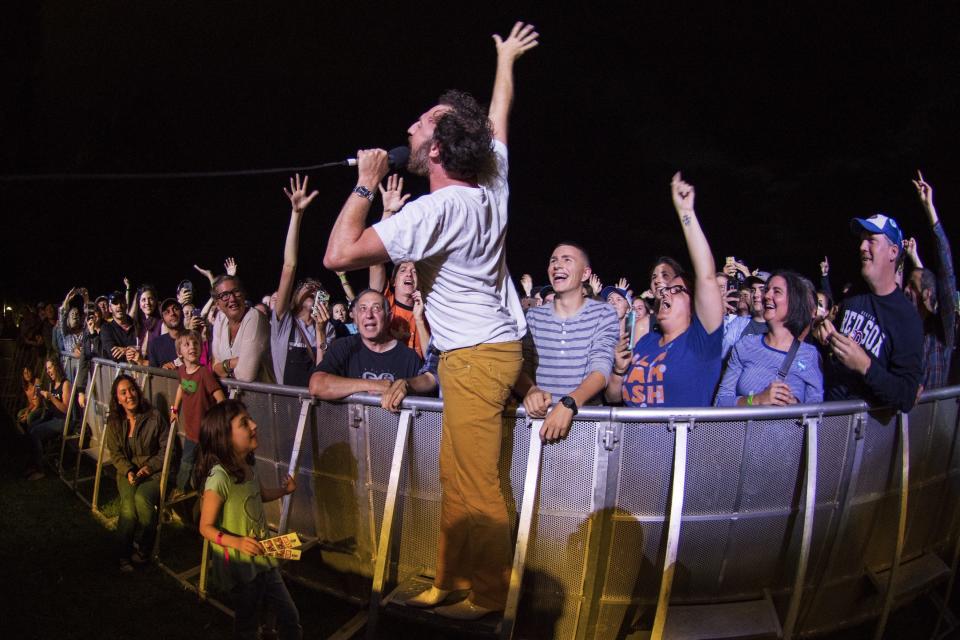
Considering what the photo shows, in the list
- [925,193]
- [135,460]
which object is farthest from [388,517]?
[925,193]

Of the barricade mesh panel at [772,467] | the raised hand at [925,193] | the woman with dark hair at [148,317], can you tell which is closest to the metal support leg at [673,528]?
the barricade mesh panel at [772,467]

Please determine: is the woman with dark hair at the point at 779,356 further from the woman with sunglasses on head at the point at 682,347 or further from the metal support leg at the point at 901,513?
the metal support leg at the point at 901,513

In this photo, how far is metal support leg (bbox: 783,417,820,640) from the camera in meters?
2.53

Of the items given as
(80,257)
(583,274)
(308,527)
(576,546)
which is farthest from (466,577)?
(80,257)

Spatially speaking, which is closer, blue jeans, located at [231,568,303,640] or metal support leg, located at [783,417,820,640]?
metal support leg, located at [783,417,820,640]

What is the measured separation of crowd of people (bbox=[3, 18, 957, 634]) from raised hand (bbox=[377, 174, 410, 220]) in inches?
0.7

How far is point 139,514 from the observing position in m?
4.36

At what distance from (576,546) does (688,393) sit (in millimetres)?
1180

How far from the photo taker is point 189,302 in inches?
316

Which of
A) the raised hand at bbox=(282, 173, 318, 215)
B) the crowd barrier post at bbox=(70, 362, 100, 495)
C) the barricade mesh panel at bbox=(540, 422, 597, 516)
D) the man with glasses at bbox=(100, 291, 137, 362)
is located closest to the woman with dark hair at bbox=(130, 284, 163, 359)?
the man with glasses at bbox=(100, 291, 137, 362)

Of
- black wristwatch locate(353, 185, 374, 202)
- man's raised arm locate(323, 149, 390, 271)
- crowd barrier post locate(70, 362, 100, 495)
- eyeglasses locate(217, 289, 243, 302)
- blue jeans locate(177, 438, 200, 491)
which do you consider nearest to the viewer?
man's raised arm locate(323, 149, 390, 271)

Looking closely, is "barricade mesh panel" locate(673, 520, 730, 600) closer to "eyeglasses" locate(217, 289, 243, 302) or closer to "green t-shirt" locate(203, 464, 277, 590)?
"green t-shirt" locate(203, 464, 277, 590)

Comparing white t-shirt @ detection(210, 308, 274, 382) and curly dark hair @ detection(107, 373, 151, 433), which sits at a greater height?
white t-shirt @ detection(210, 308, 274, 382)

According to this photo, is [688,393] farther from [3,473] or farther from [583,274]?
[3,473]
